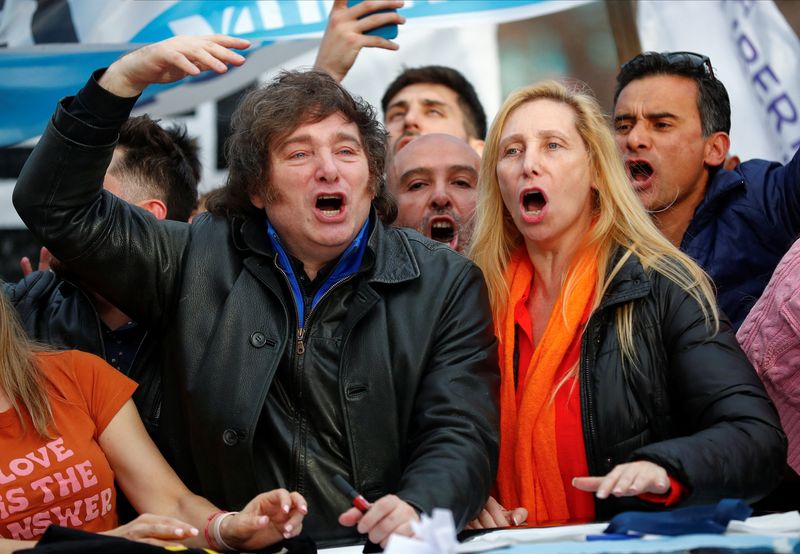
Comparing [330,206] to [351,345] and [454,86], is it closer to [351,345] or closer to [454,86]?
[351,345]

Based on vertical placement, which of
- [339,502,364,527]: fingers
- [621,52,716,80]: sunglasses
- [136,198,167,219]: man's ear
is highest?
[621,52,716,80]: sunglasses

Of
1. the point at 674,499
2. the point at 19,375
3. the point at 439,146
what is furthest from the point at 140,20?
the point at 674,499

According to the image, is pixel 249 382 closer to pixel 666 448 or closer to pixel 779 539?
pixel 666 448

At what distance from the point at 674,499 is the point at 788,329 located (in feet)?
2.18

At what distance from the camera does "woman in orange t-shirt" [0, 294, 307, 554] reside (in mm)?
2438

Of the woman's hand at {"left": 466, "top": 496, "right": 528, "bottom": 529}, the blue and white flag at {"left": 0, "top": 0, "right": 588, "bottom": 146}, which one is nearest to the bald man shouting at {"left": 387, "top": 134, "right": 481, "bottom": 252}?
the blue and white flag at {"left": 0, "top": 0, "right": 588, "bottom": 146}

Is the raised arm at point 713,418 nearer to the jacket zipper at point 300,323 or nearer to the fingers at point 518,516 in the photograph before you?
the fingers at point 518,516

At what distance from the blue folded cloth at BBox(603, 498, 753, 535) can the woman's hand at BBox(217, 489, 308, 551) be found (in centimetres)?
63

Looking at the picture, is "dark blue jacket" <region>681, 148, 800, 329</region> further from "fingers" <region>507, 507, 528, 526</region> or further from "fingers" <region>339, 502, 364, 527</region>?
"fingers" <region>339, 502, 364, 527</region>

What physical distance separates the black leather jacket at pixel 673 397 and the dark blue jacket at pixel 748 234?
2.13 ft

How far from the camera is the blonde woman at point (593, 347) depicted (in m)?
2.53

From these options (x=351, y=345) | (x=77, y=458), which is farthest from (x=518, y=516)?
(x=77, y=458)

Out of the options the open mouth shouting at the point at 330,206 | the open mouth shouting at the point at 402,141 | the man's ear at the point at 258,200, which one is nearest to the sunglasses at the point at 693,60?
the open mouth shouting at the point at 402,141

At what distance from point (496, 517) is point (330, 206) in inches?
35.7
